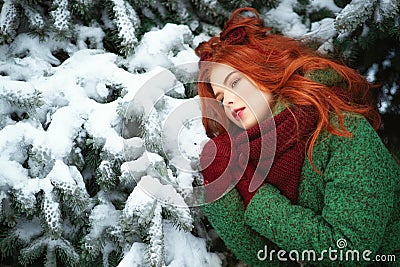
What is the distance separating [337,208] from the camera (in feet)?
4.54

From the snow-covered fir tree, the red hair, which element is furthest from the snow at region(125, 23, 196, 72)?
the red hair

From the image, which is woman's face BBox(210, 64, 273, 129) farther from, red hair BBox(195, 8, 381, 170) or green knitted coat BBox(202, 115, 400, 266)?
green knitted coat BBox(202, 115, 400, 266)

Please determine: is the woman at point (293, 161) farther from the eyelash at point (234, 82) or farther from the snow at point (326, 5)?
the snow at point (326, 5)

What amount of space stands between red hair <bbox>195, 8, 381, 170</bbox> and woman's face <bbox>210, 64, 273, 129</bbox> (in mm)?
20

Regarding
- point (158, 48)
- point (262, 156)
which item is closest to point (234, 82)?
A: point (262, 156)

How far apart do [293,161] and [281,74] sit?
0.93 feet

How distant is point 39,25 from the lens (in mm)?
1789

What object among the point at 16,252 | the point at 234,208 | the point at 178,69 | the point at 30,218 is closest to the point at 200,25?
the point at 178,69

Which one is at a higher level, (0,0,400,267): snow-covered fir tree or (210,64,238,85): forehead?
(210,64,238,85): forehead

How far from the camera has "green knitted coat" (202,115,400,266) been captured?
4.52 ft

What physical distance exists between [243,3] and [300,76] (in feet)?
1.77

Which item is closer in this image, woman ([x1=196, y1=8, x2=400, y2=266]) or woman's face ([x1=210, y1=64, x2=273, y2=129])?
woman ([x1=196, y1=8, x2=400, y2=266])

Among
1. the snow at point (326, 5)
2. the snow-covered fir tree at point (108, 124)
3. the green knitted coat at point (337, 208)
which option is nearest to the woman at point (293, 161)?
the green knitted coat at point (337, 208)

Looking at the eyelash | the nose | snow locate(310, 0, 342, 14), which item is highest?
snow locate(310, 0, 342, 14)
